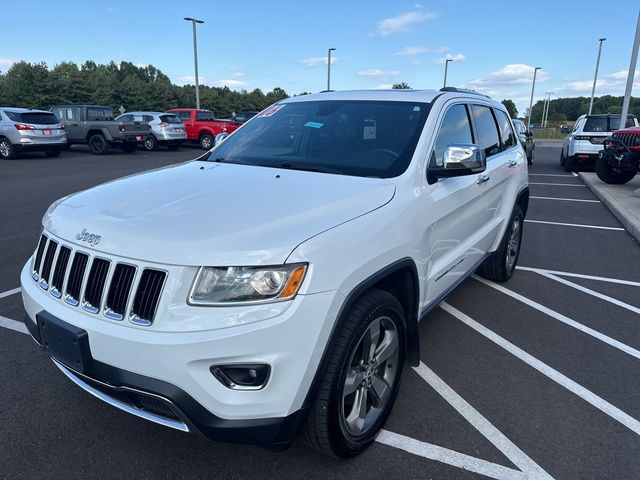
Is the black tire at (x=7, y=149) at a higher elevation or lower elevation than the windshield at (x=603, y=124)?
lower

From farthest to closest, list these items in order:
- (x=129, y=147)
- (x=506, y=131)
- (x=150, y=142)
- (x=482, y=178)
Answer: (x=150, y=142)
(x=129, y=147)
(x=506, y=131)
(x=482, y=178)

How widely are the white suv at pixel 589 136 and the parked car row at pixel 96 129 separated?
41.7 ft

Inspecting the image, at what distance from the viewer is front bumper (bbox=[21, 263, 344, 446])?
6.30ft

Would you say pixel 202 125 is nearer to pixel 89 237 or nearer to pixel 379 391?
pixel 89 237

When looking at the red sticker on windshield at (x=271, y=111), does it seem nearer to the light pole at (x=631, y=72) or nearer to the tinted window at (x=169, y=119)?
the light pole at (x=631, y=72)

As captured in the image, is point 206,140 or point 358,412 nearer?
point 358,412

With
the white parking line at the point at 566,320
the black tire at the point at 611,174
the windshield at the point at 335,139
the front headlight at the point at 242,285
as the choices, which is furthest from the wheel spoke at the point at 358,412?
the black tire at the point at 611,174

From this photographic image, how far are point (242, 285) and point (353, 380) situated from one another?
822 millimetres

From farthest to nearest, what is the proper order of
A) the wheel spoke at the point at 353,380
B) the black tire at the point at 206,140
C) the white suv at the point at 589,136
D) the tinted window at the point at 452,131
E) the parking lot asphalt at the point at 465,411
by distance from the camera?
the black tire at the point at 206,140
the white suv at the point at 589,136
the tinted window at the point at 452,131
the parking lot asphalt at the point at 465,411
the wheel spoke at the point at 353,380

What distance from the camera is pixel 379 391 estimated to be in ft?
8.87

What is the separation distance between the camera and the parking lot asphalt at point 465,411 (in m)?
2.48

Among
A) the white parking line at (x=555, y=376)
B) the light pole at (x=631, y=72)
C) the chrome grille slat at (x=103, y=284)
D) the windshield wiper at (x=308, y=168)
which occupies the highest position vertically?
the light pole at (x=631, y=72)

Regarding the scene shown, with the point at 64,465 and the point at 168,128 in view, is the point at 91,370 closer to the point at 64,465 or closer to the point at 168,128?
the point at 64,465

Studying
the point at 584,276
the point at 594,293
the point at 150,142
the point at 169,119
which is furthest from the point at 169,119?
the point at 594,293
